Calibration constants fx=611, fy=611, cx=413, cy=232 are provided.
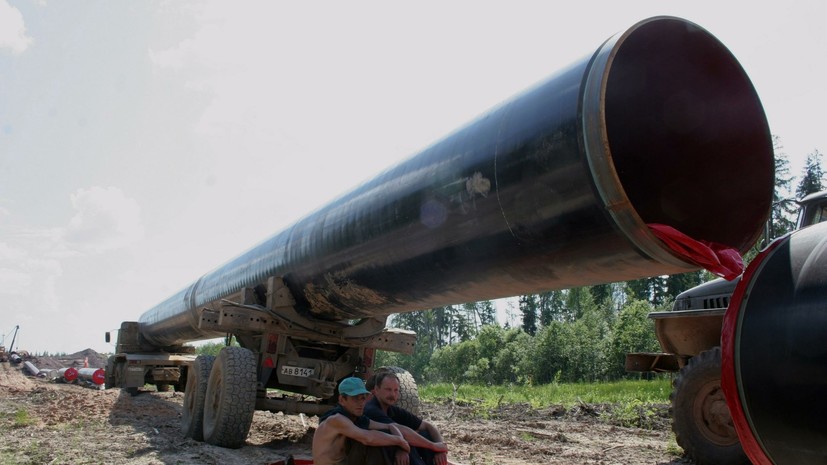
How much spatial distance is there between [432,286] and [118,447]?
5.02m

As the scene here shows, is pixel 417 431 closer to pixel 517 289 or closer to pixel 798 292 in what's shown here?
pixel 517 289

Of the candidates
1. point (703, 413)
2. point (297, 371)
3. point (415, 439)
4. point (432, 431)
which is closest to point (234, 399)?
point (297, 371)

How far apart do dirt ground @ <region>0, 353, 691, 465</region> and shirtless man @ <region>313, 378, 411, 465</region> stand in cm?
228

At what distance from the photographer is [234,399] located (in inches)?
247

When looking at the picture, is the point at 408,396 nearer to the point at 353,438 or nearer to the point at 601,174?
the point at 353,438

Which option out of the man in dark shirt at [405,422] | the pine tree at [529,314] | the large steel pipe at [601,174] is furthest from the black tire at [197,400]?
the pine tree at [529,314]

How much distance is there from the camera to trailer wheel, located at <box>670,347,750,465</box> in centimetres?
546

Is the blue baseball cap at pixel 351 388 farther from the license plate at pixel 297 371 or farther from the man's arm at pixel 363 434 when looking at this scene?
the license plate at pixel 297 371

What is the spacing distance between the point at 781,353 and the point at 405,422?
107 inches

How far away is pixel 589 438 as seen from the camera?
7.80 m

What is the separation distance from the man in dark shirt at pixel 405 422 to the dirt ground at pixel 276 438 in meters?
2.04

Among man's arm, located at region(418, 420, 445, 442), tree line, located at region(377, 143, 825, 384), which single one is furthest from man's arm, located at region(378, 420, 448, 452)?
tree line, located at region(377, 143, 825, 384)

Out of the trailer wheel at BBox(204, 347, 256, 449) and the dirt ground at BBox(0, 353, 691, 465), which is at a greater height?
the trailer wheel at BBox(204, 347, 256, 449)

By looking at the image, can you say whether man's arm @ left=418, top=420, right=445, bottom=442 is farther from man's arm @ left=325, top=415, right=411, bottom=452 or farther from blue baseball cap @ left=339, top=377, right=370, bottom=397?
blue baseball cap @ left=339, top=377, right=370, bottom=397
